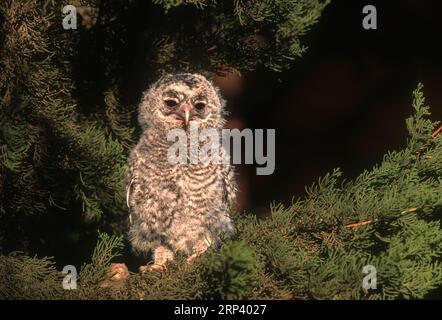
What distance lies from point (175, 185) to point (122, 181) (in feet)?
0.96

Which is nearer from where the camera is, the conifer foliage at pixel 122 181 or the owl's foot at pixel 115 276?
the conifer foliage at pixel 122 181

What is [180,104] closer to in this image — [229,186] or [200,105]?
[200,105]

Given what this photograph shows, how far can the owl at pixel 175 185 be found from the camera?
3.12 metres

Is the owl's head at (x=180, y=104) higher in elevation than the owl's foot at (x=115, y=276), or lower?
higher

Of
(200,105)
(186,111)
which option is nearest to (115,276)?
(186,111)

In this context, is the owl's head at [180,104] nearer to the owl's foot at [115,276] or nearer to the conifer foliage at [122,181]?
the conifer foliage at [122,181]

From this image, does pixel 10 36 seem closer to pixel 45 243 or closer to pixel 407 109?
pixel 45 243

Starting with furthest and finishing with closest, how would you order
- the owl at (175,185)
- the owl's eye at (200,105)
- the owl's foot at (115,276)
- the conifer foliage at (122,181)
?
the owl's eye at (200,105) < the owl at (175,185) < the owl's foot at (115,276) < the conifer foliage at (122,181)

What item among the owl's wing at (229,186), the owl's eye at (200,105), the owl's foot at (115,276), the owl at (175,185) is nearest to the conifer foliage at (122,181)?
the owl's foot at (115,276)

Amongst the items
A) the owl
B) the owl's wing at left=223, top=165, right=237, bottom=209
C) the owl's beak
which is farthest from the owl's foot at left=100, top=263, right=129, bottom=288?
the owl's beak

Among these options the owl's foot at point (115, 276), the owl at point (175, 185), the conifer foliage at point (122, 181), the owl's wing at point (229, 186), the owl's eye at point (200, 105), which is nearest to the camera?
the conifer foliage at point (122, 181)

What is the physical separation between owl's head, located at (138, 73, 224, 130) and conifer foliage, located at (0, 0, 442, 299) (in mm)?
164

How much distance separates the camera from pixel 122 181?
321 centimetres
